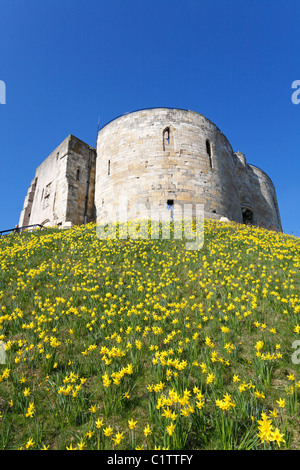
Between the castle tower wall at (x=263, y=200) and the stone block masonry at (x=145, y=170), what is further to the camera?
the castle tower wall at (x=263, y=200)

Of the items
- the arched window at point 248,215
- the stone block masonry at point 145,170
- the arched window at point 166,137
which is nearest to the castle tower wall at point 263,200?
the arched window at point 248,215

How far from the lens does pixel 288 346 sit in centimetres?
372

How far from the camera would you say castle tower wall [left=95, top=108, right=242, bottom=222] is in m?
17.4

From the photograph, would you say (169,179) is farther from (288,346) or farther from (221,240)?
(288,346)

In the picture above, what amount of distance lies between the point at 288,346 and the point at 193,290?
2.65 metres

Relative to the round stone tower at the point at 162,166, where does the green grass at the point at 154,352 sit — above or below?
below

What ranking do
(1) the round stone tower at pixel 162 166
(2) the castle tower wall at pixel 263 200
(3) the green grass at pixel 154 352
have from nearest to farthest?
(3) the green grass at pixel 154 352 < (1) the round stone tower at pixel 162 166 < (2) the castle tower wall at pixel 263 200

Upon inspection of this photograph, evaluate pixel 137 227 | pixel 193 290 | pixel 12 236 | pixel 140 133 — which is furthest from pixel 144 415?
pixel 140 133

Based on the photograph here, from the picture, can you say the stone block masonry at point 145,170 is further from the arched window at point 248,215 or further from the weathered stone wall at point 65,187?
the arched window at point 248,215

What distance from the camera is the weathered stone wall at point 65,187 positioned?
20.7 m

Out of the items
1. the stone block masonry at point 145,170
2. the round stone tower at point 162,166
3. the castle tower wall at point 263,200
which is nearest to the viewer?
the round stone tower at point 162,166

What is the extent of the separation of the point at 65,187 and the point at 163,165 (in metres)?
8.99

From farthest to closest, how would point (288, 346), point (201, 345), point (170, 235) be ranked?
point (170, 235)
point (201, 345)
point (288, 346)

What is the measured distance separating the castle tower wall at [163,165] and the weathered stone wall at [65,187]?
230cm
